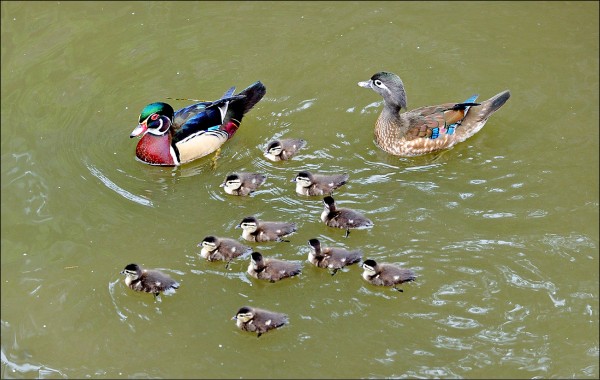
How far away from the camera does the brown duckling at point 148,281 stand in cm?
611

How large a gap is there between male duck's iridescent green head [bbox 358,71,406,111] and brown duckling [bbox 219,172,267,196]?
1.37 m

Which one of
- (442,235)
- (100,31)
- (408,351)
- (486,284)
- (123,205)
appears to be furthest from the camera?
(100,31)

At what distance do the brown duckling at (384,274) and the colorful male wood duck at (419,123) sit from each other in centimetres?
171

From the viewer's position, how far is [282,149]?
735 centimetres

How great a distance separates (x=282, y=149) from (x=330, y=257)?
1.50 meters

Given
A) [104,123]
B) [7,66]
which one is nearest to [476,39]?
[104,123]

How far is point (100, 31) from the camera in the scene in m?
9.40

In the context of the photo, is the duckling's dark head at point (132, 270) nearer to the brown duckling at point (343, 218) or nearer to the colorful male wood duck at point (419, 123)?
the brown duckling at point (343, 218)

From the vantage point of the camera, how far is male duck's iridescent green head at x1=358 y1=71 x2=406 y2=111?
7480 millimetres

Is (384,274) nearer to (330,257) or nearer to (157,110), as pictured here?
(330,257)

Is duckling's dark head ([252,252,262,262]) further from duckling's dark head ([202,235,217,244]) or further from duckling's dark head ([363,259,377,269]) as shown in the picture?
duckling's dark head ([363,259,377,269])

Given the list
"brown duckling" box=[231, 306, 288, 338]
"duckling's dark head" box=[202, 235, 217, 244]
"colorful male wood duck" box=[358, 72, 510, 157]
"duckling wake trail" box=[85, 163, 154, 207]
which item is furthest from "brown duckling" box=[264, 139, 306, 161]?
"brown duckling" box=[231, 306, 288, 338]

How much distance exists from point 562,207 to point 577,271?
76 centimetres

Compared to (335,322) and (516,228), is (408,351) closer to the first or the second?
(335,322)
